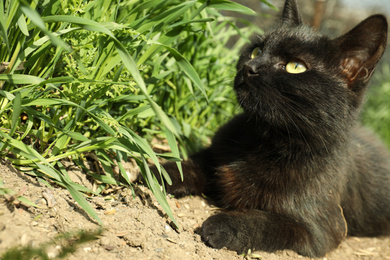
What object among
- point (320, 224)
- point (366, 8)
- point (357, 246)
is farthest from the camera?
point (366, 8)

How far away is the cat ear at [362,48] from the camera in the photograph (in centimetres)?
200

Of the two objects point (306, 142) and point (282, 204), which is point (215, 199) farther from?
point (306, 142)

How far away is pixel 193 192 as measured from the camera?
2.48 metres

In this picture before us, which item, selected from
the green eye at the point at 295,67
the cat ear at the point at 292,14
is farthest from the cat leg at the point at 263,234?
the cat ear at the point at 292,14

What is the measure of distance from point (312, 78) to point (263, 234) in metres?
Answer: 0.91

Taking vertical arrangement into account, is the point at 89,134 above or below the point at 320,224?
above

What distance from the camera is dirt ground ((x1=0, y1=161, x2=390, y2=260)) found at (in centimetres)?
143

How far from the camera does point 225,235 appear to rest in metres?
1.90

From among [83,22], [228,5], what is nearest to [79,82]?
[83,22]

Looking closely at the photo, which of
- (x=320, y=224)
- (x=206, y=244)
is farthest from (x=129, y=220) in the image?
(x=320, y=224)

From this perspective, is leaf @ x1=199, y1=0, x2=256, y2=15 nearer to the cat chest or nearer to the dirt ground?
the cat chest

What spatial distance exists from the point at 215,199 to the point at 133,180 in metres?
0.60

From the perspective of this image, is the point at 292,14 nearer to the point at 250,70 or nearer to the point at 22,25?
the point at 250,70

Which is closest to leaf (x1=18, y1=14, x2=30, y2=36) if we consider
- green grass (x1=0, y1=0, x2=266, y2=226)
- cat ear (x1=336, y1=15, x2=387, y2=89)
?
green grass (x1=0, y1=0, x2=266, y2=226)
